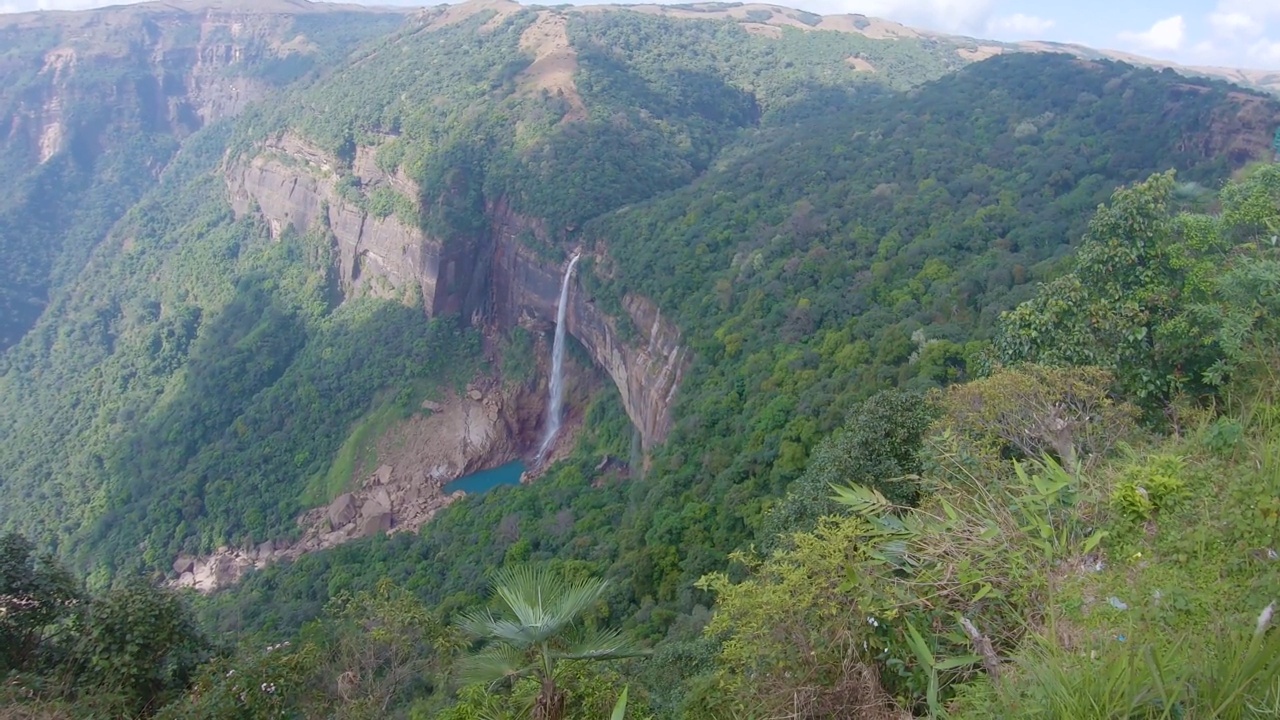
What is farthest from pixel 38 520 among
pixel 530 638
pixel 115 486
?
pixel 530 638

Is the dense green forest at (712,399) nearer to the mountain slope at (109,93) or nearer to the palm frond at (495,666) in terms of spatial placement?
the palm frond at (495,666)

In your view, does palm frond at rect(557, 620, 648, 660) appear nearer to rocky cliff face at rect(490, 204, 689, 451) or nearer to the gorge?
rocky cliff face at rect(490, 204, 689, 451)

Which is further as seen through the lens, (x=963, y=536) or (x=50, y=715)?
(x=50, y=715)

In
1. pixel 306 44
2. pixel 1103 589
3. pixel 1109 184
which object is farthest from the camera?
pixel 306 44

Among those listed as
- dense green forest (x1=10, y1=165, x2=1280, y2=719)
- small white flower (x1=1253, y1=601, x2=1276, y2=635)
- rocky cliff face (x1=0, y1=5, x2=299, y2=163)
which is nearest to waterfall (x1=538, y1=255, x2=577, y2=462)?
dense green forest (x1=10, y1=165, x2=1280, y2=719)

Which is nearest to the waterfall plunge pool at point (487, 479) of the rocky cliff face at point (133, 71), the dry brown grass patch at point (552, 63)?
the dry brown grass patch at point (552, 63)

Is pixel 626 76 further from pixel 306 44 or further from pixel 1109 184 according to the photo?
pixel 306 44
